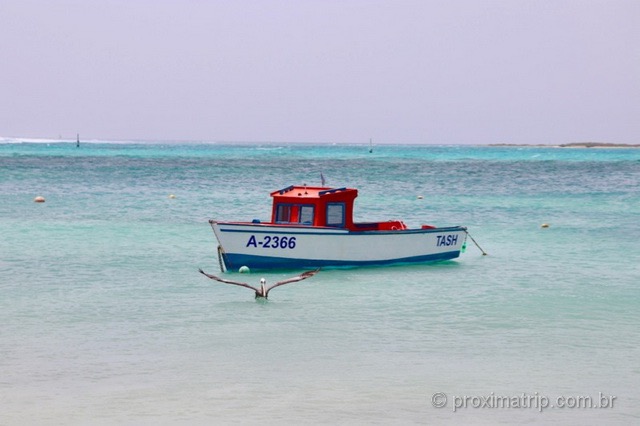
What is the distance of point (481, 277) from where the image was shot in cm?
2452

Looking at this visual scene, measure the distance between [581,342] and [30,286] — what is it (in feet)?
42.0

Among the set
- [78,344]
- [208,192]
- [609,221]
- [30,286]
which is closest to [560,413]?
[78,344]

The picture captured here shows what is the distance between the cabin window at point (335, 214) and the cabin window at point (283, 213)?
112 cm

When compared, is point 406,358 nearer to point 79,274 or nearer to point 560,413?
point 560,413

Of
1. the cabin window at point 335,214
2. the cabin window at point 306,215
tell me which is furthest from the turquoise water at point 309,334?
the cabin window at point 306,215

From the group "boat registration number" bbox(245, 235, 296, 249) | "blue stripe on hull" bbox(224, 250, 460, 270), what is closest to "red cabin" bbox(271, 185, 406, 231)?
"boat registration number" bbox(245, 235, 296, 249)

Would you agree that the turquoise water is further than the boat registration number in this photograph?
No

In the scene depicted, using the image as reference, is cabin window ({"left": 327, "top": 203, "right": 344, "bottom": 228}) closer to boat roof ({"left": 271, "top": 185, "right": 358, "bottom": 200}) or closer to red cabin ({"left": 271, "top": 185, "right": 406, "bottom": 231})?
red cabin ({"left": 271, "top": 185, "right": 406, "bottom": 231})

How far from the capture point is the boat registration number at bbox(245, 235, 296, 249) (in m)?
23.8

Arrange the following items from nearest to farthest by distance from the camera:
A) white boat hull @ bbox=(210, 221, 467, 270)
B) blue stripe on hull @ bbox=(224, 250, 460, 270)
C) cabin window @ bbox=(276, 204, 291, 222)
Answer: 1. white boat hull @ bbox=(210, 221, 467, 270)
2. blue stripe on hull @ bbox=(224, 250, 460, 270)
3. cabin window @ bbox=(276, 204, 291, 222)

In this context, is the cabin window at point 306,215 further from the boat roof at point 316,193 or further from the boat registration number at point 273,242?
the boat registration number at point 273,242

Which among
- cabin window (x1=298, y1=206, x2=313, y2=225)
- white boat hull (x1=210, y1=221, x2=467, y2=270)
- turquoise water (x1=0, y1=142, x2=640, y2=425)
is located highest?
cabin window (x1=298, y1=206, x2=313, y2=225)

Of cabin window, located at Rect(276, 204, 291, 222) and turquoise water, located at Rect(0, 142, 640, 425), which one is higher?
cabin window, located at Rect(276, 204, 291, 222)

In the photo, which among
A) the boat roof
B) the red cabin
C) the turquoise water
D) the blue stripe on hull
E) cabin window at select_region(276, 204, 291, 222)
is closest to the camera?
the turquoise water
